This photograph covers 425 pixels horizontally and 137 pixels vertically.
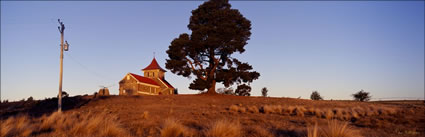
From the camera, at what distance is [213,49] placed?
111 feet

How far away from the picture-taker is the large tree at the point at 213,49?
32406 mm

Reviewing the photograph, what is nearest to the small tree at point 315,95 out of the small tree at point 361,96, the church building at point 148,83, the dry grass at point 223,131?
the small tree at point 361,96

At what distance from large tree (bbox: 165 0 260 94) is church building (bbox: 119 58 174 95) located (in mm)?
20741

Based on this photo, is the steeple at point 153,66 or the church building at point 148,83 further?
the steeple at point 153,66

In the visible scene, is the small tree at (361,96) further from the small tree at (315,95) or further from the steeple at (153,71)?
the steeple at (153,71)

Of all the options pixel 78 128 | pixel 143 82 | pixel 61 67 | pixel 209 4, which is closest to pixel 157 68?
pixel 143 82

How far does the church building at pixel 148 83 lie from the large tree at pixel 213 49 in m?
20.7

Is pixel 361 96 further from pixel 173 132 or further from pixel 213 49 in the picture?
pixel 173 132

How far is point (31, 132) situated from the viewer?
329 inches

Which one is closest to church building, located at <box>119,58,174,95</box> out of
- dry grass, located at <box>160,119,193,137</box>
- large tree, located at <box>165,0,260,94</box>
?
large tree, located at <box>165,0,260,94</box>

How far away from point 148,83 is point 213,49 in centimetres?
2506

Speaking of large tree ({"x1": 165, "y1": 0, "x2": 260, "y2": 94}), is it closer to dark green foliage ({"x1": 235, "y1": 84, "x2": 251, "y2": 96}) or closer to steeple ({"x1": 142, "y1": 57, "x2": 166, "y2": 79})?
dark green foliage ({"x1": 235, "y1": 84, "x2": 251, "y2": 96})

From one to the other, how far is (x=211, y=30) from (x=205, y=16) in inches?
89.5

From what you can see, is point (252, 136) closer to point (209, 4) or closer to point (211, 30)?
point (211, 30)
